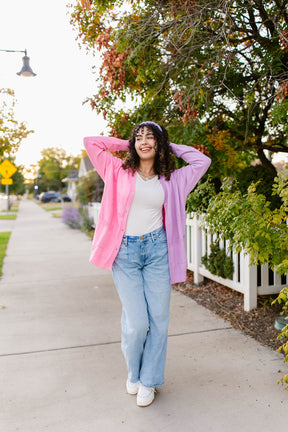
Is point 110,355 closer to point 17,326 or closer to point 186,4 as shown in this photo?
point 17,326

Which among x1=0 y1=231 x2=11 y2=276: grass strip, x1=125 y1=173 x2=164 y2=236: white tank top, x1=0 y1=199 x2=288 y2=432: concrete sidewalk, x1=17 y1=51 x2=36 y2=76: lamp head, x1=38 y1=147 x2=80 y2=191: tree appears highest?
x1=38 y1=147 x2=80 y2=191: tree

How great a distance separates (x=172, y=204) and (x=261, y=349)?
1.77 meters

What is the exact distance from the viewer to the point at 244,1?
4.73 m

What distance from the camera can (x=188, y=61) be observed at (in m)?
5.14

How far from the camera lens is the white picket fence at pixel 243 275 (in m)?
4.79

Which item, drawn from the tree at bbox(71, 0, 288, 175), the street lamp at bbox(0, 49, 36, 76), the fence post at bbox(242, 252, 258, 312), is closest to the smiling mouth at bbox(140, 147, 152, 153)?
the tree at bbox(71, 0, 288, 175)

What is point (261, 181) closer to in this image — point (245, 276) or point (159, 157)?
point (245, 276)

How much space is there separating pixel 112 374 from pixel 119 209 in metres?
1.45

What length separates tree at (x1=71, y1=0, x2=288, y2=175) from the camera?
462 cm

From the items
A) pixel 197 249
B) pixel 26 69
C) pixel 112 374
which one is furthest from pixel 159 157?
pixel 26 69

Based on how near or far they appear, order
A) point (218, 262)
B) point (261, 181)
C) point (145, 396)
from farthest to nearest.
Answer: point (261, 181), point (218, 262), point (145, 396)

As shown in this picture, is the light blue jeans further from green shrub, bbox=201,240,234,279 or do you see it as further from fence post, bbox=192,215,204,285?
fence post, bbox=192,215,204,285

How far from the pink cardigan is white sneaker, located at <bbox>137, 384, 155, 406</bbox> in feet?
2.62

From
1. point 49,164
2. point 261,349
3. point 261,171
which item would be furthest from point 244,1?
point 49,164
